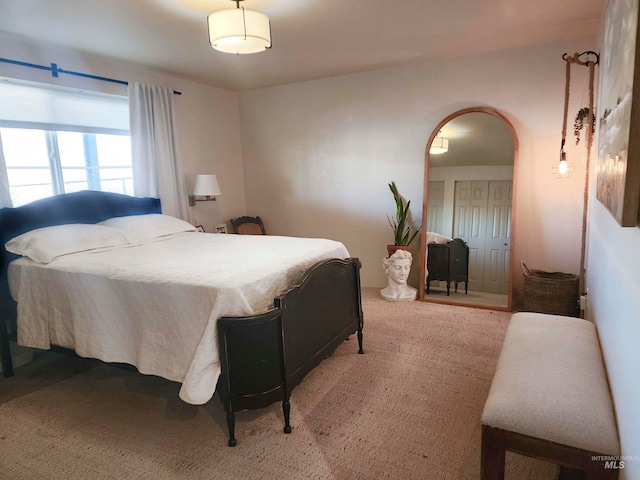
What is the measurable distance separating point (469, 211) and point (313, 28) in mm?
2117

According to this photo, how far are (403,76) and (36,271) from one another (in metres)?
3.51

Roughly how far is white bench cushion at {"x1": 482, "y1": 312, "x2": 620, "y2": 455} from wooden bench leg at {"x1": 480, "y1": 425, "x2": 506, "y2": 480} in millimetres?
35

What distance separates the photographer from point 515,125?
351 cm

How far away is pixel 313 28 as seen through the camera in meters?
2.82

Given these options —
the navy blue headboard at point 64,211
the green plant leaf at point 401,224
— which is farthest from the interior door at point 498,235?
the navy blue headboard at point 64,211

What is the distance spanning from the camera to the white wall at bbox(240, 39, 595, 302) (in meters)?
3.40

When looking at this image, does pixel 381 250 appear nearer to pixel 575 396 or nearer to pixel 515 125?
Result: pixel 515 125

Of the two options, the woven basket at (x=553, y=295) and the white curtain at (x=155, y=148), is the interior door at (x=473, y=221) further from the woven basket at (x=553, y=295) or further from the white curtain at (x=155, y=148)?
the white curtain at (x=155, y=148)

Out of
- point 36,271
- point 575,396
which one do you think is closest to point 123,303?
point 36,271

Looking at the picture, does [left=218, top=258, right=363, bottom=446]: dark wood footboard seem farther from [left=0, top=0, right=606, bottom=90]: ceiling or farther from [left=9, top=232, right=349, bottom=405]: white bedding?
[left=0, top=0, right=606, bottom=90]: ceiling

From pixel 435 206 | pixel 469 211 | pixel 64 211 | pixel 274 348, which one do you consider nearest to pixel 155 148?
pixel 64 211

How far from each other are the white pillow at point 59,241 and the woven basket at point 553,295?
326 centimetres

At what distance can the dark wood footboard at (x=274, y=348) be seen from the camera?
186 cm

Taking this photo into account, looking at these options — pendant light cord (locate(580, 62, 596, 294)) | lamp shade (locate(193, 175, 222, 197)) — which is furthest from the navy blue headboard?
pendant light cord (locate(580, 62, 596, 294))
